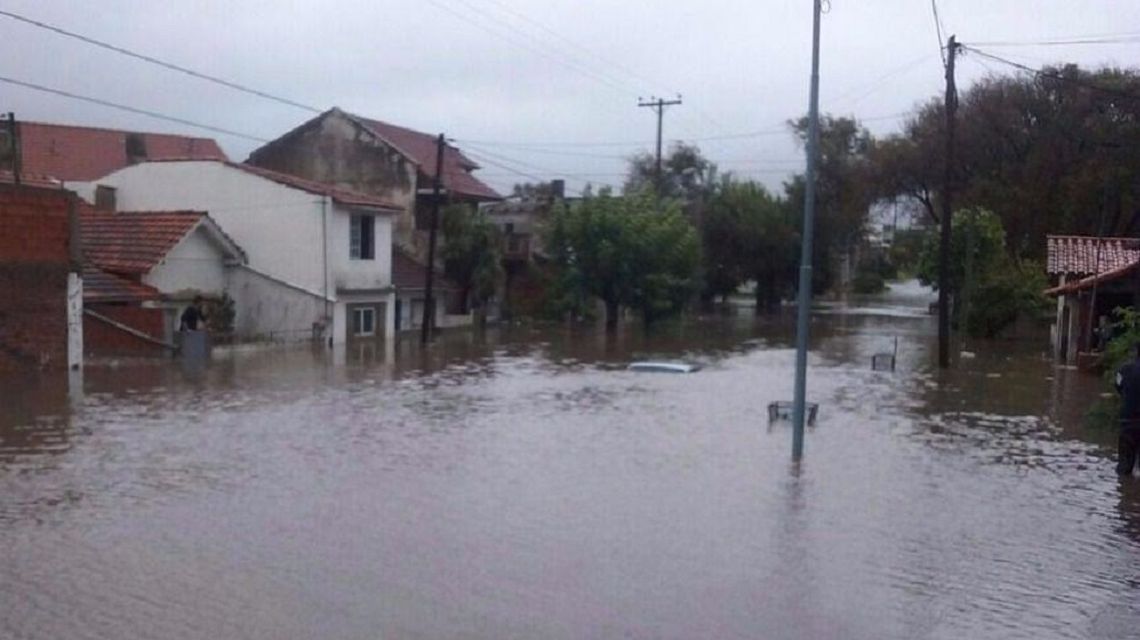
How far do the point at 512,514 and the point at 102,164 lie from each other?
158ft

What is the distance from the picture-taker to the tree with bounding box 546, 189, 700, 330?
58.8 meters

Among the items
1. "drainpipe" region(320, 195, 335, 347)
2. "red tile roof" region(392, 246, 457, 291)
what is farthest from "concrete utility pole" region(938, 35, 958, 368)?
"red tile roof" region(392, 246, 457, 291)

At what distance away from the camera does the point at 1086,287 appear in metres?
37.4

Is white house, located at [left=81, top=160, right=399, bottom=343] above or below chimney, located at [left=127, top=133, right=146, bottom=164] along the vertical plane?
below

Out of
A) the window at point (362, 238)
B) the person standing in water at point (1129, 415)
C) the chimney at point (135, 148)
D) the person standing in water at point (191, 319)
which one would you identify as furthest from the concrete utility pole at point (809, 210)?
the chimney at point (135, 148)

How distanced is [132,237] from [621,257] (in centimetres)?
2408

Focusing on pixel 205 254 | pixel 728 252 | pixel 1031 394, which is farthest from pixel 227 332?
pixel 728 252

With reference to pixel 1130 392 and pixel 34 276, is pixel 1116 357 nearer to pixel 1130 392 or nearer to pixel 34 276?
pixel 1130 392

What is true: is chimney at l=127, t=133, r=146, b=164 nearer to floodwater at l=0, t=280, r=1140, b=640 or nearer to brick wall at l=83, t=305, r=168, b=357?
brick wall at l=83, t=305, r=168, b=357

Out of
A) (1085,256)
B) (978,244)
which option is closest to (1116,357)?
(1085,256)

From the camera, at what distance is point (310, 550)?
12.2 meters

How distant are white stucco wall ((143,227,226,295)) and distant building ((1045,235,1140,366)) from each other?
2449cm

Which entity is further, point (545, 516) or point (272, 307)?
point (272, 307)

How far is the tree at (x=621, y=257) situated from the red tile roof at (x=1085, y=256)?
1914 cm
